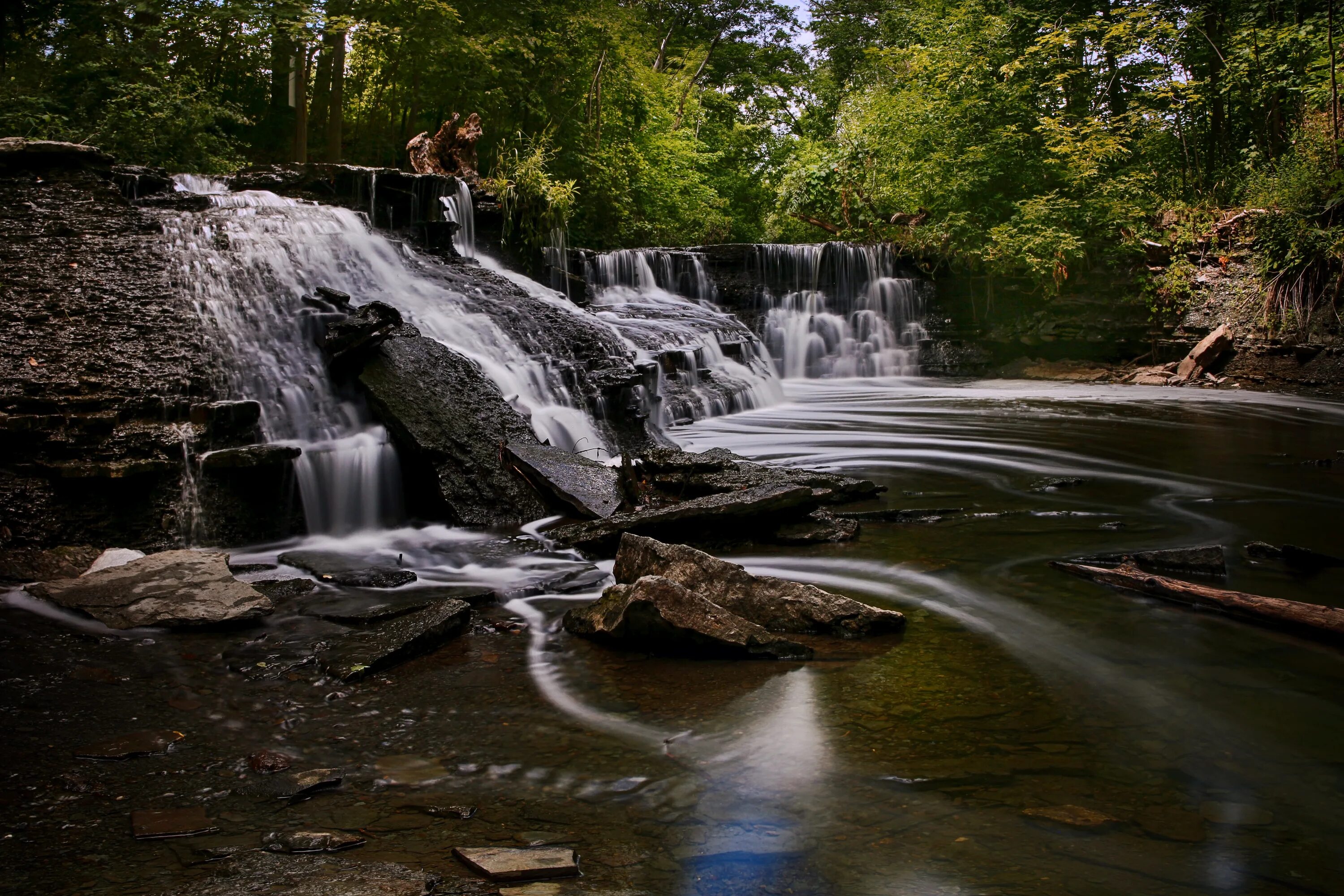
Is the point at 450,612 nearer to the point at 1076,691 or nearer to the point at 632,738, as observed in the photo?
the point at 632,738

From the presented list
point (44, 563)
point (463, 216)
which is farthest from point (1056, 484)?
point (463, 216)

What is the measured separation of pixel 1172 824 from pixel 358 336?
6.61 meters

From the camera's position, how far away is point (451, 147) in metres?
15.1

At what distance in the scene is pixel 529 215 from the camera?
14195 millimetres

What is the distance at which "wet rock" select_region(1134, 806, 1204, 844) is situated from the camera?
2.52 m

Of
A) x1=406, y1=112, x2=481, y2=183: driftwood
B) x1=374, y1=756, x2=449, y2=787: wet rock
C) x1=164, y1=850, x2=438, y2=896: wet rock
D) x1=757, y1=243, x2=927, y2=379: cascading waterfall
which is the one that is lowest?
x1=374, y1=756, x2=449, y2=787: wet rock

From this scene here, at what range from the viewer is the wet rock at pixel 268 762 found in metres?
2.93

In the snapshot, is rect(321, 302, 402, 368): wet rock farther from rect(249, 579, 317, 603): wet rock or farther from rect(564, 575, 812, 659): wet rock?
rect(564, 575, 812, 659): wet rock

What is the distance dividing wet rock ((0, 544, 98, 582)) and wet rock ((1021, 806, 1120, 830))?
495 cm

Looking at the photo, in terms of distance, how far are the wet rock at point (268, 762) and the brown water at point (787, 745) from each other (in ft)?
0.16

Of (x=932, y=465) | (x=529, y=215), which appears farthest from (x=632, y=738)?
(x=529, y=215)

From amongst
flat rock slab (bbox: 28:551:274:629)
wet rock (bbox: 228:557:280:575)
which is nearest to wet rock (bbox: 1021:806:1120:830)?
flat rock slab (bbox: 28:551:274:629)

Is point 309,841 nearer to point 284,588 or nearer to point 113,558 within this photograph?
point 284,588

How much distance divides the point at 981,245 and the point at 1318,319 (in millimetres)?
5827
